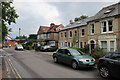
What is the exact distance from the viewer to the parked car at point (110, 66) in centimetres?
497

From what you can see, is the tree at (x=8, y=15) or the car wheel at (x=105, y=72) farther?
the tree at (x=8, y=15)

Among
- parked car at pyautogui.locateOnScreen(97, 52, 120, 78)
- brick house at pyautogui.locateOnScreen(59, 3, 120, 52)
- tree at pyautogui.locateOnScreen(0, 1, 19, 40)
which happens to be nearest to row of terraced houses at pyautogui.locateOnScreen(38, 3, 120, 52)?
brick house at pyautogui.locateOnScreen(59, 3, 120, 52)

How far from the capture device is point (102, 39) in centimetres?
1561

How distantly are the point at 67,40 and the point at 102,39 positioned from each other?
11307 mm

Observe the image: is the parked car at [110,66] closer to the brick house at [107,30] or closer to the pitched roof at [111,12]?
the brick house at [107,30]

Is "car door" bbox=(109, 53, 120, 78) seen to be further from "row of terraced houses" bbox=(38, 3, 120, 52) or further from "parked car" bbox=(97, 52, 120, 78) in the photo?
"row of terraced houses" bbox=(38, 3, 120, 52)

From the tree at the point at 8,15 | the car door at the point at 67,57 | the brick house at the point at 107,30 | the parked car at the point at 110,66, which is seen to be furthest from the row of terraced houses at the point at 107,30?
the tree at the point at 8,15

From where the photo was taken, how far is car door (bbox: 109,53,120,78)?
4895 millimetres

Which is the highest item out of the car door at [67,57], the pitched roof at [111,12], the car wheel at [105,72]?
the pitched roof at [111,12]

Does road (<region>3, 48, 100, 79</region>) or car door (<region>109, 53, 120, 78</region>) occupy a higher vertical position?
car door (<region>109, 53, 120, 78</region>)

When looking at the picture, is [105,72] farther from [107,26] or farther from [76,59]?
[107,26]

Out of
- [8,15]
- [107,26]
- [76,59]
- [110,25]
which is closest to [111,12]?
[110,25]

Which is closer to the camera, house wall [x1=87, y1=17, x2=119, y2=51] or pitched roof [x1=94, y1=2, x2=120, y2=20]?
house wall [x1=87, y1=17, x2=119, y2=51]

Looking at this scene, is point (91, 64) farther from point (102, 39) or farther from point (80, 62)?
point (102, 39)
